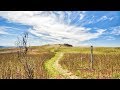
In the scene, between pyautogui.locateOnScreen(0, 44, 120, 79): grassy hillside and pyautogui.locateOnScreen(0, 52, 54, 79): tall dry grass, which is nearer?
pyautogui.locateOnScreen(0, 52, 54, 79): tall dry grass

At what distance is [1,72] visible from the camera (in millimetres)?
6406

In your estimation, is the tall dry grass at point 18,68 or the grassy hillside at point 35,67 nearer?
the tall dry grass at point 18,68

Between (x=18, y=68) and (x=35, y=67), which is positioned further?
(x=35, y=67)
